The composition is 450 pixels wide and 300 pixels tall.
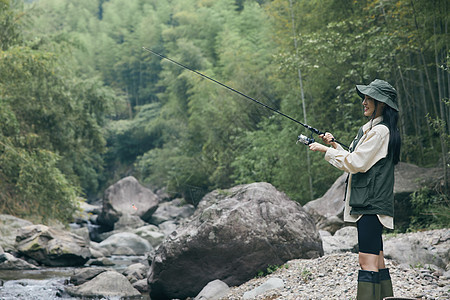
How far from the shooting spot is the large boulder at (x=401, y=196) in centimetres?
835

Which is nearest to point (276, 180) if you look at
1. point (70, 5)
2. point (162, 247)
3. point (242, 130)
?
point (242, 130)

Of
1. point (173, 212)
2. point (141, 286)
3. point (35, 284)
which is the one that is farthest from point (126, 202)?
point (141, 286)

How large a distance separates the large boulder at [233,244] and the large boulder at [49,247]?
3.75 metres

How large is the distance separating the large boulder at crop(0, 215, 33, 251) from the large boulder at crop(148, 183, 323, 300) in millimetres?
4667

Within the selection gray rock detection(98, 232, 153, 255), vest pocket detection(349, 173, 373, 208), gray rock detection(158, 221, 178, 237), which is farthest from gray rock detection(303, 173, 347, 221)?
gray rock detection(158, 221, 178, 237)

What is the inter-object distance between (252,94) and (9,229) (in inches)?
384

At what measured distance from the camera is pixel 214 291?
18.2 feet

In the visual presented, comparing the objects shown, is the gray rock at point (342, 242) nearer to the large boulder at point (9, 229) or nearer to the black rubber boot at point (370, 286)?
the black rubber boot at point (370, 286)

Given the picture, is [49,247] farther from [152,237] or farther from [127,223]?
[127,223]

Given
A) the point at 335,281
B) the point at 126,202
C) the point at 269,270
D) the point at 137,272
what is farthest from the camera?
the point at 126,202

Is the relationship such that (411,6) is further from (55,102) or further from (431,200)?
(55,102)

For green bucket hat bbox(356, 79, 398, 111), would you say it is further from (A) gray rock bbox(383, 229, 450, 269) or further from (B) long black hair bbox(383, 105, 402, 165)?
(A) gray rock bbox(383, 229, 450, 269)

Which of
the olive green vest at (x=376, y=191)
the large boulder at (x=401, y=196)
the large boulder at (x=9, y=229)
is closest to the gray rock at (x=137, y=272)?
the large boulder at (x=9, y=229)

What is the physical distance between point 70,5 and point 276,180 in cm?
4377
